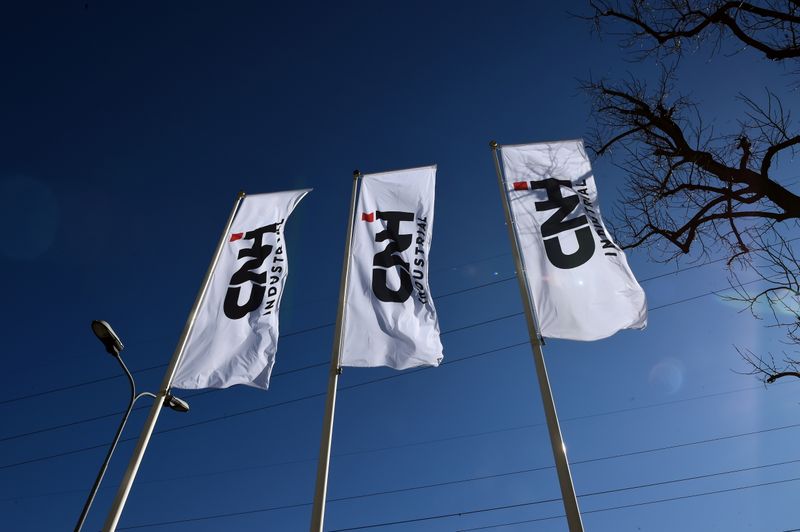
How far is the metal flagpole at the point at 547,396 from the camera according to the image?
5.83 meters

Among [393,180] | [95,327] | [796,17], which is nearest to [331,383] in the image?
[393,180]

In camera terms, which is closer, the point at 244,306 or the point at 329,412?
the point at 329,412

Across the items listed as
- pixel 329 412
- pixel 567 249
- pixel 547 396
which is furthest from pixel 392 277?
pixel 547 396

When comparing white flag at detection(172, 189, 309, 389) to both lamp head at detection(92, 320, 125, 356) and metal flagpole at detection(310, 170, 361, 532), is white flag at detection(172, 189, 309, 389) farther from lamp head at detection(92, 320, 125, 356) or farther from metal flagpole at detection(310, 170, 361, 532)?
lamp head at detection(92, 320, 125, 356)

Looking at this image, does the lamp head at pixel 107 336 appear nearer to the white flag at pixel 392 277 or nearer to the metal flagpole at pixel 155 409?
the metal flagpole at pixel 155 409

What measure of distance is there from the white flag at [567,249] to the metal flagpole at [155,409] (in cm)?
543

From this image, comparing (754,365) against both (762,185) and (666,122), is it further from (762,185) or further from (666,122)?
A: (666,122)

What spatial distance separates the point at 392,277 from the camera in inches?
329

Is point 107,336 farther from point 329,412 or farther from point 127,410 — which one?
point 329,412

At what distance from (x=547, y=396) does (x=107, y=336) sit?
26.4ft

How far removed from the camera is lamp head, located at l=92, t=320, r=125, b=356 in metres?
9.66

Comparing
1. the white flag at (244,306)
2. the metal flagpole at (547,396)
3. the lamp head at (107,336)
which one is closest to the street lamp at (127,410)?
the lamp head at (107,336)

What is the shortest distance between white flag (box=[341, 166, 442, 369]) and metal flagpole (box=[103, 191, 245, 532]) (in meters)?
2.66

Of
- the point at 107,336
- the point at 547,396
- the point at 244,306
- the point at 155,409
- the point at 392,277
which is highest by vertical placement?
the point at 107,336
